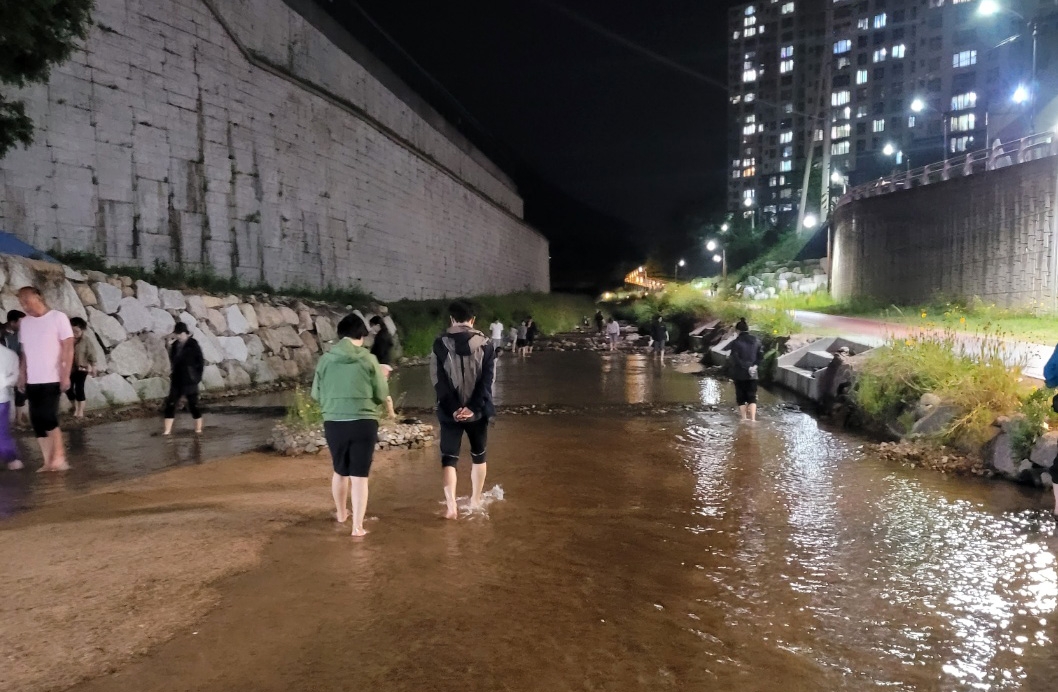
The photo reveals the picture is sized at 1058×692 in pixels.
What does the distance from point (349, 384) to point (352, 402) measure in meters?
0.15

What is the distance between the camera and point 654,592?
4711 millimetres

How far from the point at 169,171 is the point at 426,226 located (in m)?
17.4

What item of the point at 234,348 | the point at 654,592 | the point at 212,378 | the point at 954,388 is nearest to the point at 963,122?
the point at 954,388

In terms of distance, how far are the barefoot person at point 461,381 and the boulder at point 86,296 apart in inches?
382

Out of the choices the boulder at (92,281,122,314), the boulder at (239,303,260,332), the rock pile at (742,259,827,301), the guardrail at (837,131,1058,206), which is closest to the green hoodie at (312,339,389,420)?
the boulder at (92,281,122,314)

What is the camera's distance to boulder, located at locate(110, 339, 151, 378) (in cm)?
1289

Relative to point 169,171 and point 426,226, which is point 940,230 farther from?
point 169,171

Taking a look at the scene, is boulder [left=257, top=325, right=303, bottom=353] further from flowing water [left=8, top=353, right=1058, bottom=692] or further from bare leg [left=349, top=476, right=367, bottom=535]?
bare leg [left=349, top=476, right=367, bottom=535]

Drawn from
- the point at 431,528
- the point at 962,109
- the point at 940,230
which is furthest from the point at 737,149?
the point at 431,528

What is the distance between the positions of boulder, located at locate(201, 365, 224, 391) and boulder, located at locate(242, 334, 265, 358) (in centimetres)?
124

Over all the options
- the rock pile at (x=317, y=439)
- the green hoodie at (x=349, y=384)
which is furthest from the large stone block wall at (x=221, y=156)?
the green hoodie at (x=349, y=384)

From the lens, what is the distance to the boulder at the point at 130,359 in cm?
1289

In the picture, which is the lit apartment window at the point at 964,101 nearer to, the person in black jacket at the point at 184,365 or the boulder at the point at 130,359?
the boulder at the point at 130,359

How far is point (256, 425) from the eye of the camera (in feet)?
38.2
